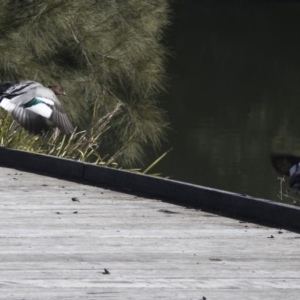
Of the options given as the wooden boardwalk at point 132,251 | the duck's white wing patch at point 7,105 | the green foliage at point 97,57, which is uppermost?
the green foliage at point 97,57

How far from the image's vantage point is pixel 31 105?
18.2ft

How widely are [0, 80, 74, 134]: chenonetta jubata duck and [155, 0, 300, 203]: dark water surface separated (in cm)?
421

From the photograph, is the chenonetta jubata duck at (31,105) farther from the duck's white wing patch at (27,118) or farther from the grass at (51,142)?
the grass at (51,142)

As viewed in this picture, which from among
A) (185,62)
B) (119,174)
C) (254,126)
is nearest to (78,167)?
(119,174)

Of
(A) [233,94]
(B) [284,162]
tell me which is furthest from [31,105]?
(A) [233,94]

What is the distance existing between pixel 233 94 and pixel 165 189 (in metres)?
11.7

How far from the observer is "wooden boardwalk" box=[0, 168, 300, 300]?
267 cm

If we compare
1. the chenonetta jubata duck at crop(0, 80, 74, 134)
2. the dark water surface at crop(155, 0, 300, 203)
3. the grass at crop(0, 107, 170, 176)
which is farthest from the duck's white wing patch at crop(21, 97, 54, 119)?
the dark water surface at crop(155, 0, 300, 203)

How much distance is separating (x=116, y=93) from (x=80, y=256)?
221 inches

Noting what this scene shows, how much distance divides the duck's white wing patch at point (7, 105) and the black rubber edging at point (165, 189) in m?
0.59

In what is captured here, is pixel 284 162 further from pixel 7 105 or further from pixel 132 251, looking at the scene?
pixel 7 105

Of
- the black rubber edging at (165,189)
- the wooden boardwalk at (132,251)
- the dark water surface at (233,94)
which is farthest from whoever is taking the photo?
the dark water surface at (233,94)

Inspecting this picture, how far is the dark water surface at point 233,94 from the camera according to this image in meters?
11.1

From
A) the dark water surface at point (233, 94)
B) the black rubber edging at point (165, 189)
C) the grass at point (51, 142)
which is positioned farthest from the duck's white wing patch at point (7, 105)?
the dark water surface at point (233, 94)
